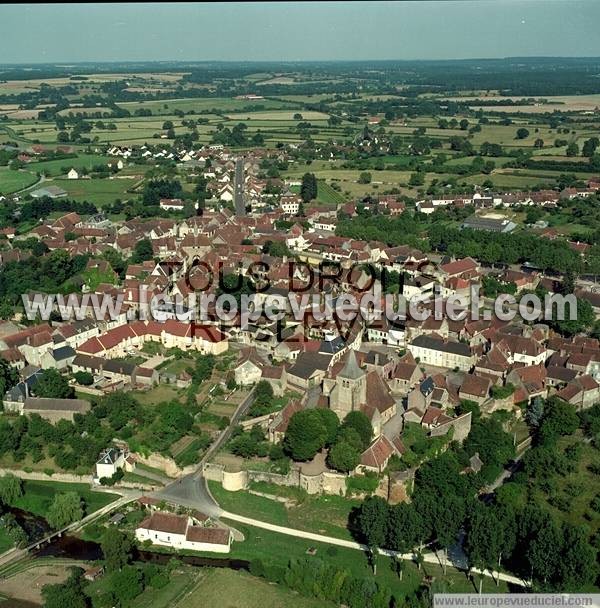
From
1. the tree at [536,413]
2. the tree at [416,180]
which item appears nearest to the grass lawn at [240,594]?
the tree at [536,413]

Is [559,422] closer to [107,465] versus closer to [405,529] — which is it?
[405,529]

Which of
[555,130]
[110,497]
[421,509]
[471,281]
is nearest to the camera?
[421,509]

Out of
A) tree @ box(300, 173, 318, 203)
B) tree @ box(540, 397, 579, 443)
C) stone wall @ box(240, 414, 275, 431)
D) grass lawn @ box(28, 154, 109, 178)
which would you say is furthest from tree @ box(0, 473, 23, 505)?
grass lawn @ box(28, 154, 109, 178)

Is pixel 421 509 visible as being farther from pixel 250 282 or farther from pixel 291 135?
pixel 291 135

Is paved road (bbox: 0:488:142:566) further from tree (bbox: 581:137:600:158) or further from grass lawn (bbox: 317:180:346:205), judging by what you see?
tree (bbox: 581:137:600:158)

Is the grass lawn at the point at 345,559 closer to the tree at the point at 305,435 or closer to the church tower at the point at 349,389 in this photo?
the tree at the point at 305,435

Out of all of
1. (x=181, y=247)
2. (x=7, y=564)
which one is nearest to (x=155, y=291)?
(x=181, y=247)

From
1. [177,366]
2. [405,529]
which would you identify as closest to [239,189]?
[177,366]
